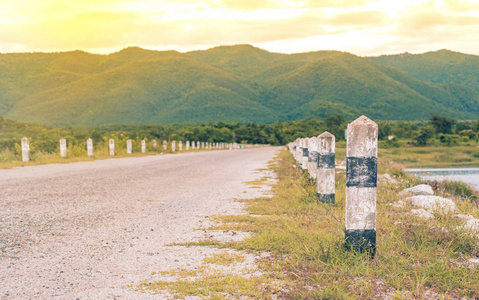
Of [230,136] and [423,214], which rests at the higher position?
[423,214]

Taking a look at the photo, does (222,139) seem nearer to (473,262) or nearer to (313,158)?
(313,158)

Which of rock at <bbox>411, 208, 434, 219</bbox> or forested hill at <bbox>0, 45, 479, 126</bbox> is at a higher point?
forested hill at <bbox>0, 45, 479, 126</bbox>

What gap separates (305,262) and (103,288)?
5.84ft

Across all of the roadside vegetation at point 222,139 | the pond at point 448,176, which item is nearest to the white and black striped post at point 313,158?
the pond at point 448,176

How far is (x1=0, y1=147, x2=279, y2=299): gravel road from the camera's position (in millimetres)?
3461

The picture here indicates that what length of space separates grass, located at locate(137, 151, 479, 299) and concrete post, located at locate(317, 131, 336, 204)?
52.6 inches

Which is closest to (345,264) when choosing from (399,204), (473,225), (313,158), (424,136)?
(473,225)

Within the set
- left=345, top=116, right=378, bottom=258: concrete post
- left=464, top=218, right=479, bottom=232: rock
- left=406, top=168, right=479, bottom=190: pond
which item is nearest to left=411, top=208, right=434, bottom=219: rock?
left=464, top=218, right=479, bottom=232: rock

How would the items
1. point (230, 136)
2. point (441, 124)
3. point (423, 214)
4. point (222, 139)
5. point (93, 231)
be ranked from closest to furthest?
point (93, 231), point (423, 214), point (441, 124), point (222, 139), point (230, 136)

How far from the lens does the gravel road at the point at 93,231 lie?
3.46 metres

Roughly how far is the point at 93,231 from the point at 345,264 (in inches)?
129

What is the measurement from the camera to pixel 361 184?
4.02 metres

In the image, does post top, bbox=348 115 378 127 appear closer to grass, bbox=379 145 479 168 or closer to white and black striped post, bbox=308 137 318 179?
white and black striped post, bbox=308 137 318 179

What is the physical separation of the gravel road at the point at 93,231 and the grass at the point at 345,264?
54cm
